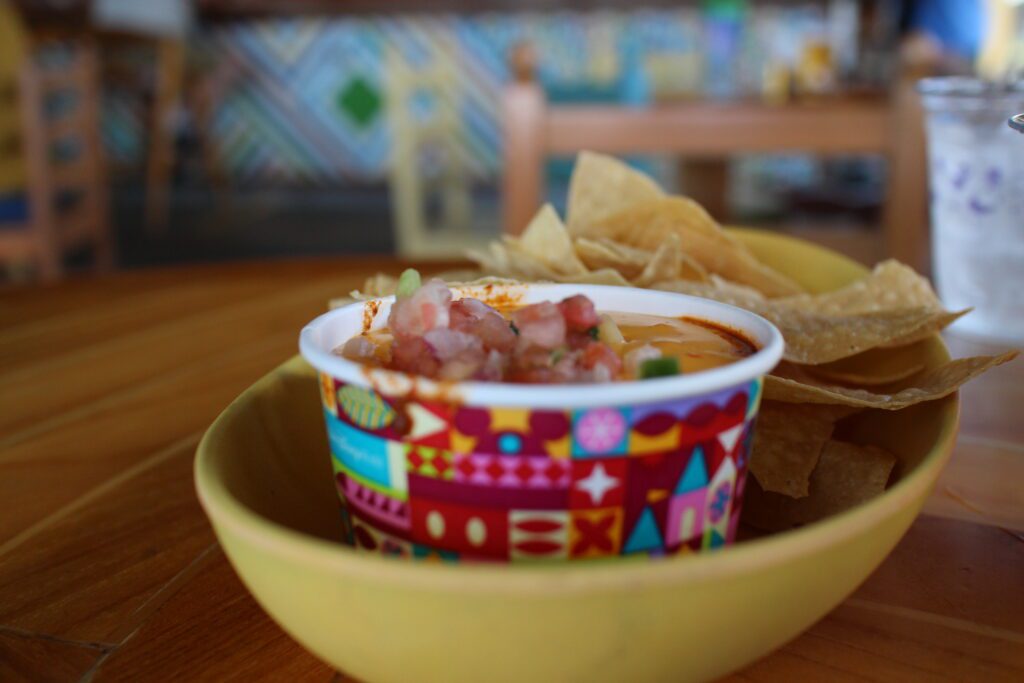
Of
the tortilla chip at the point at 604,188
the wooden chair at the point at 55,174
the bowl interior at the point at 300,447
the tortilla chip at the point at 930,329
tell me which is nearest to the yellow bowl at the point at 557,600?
the bowl interior at the point at 300,447

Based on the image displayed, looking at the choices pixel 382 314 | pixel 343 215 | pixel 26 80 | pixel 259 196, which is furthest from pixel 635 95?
pixel 382 314

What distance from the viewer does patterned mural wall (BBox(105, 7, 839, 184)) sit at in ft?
24.1

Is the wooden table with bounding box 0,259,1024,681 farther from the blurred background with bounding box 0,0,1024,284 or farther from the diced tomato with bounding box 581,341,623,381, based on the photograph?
the blurred background with bounding box 0,0,1024,284

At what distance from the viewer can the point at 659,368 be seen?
1.19ft

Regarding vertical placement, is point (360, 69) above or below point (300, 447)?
above

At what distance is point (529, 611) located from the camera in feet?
0.95

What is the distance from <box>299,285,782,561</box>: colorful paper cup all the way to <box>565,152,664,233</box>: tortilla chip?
0.53m

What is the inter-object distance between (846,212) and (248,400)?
5307 mm

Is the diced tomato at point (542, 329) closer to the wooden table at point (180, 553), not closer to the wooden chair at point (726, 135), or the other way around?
the wooden table at point (180, 553)

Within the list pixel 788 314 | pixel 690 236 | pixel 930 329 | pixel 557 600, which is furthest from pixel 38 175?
pixel 557 600

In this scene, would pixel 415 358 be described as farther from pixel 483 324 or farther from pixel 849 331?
pixel 849 331

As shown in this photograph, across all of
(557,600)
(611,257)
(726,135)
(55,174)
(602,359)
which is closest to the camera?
(557,600)

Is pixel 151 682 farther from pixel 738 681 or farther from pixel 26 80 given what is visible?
pixel 26 80

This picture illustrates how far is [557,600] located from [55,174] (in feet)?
10.9
